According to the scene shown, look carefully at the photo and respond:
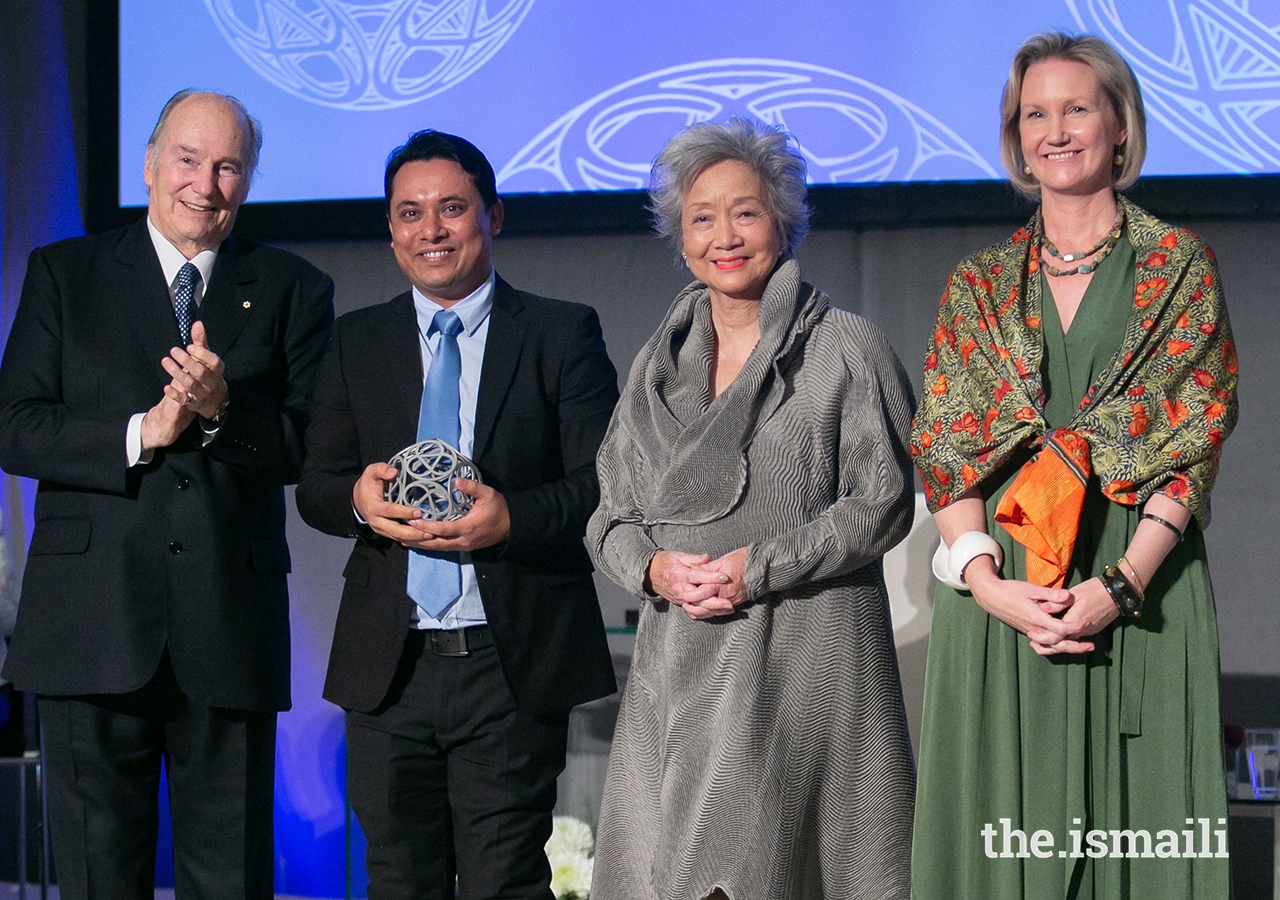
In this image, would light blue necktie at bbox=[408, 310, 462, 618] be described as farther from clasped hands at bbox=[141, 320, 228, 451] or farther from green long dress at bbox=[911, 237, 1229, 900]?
green long dress at bbox=[911, 237, 1229, 900]

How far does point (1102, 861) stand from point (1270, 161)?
227 cm

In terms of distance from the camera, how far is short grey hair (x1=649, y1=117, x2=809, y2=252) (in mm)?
2463

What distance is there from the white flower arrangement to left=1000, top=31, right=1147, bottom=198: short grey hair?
2133mm

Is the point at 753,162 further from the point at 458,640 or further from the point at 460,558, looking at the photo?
the point at 458,640

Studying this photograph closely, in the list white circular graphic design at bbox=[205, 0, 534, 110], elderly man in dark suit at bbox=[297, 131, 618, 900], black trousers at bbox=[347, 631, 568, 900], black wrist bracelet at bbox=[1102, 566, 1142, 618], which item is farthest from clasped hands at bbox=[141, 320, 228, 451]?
white circular graphic design at bbox=[205, 0, 534, 110]

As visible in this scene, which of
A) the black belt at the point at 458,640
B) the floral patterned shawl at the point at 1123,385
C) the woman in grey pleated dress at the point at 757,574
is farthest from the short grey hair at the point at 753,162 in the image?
the black belt at the point at 458,640

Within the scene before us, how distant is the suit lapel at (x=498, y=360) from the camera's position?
104 inches

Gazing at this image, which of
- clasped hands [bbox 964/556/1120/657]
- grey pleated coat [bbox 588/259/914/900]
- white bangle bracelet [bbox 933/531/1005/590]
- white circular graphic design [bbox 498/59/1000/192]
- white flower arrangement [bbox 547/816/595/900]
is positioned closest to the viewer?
clasped hands [bbox 964/556/1120/657]

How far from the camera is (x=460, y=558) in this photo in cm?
262

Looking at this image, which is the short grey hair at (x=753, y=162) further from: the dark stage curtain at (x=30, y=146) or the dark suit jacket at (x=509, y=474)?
the dark stage curtain at (x=30, y=146)

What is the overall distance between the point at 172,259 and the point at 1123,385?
1.85 meters

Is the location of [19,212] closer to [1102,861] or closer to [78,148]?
[78,148]

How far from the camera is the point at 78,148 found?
4.45 metres

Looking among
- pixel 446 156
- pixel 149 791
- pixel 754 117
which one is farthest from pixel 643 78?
pixel 149 791
